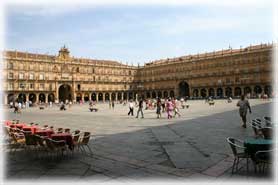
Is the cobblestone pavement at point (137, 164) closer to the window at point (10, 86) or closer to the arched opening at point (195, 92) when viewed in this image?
the window at point (10, 86)

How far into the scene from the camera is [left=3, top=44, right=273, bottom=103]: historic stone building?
2261 inches

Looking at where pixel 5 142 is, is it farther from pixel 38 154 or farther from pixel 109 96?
pixel 109 96

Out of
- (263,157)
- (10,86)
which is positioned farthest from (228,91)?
(263,157)

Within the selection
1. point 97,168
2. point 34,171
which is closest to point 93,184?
point 97,168

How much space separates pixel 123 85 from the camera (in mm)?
78438

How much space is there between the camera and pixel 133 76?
81875 mm

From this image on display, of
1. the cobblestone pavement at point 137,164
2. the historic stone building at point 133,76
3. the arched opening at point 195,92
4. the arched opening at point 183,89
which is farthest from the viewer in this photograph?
the arched opening at point 183,89

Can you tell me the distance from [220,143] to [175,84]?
210 ft

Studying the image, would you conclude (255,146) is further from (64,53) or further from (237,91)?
(64,53)

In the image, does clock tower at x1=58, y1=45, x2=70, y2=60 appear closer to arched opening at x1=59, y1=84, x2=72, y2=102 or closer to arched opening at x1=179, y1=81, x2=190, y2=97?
arched opening at x1=59, y1=84, x2=72, y2=102

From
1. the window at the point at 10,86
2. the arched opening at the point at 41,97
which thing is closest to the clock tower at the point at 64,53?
the arched opening at the point at 41,97

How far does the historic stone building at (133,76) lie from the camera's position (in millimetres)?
57438

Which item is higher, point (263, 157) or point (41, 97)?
point (41, 97)

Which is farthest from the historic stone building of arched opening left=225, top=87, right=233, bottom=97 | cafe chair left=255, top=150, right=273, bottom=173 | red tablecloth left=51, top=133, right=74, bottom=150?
cafe chair left=255, top=150, right=273, bottom=173
